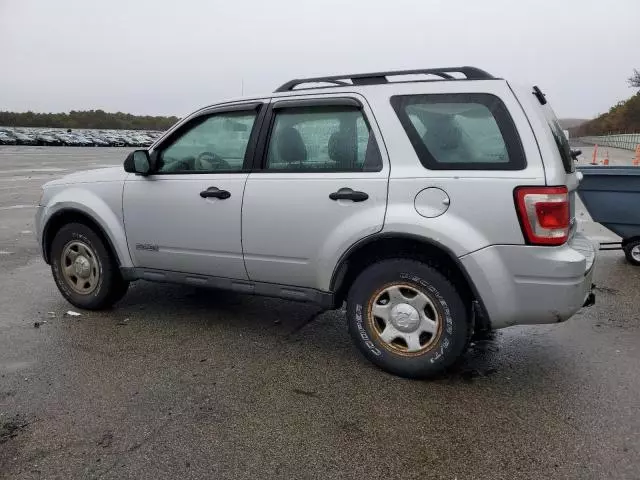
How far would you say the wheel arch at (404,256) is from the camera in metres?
3.35

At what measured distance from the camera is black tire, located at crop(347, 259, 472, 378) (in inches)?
133

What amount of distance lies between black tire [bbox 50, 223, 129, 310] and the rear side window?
2802mm

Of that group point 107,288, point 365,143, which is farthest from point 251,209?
point 107,288

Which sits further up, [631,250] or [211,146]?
[211,146]

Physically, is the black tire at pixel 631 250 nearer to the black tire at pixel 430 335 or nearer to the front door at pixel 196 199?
the black tire at pixel 430 335

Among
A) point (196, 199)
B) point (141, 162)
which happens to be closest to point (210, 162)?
point (196, 199)

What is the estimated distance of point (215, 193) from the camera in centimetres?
405

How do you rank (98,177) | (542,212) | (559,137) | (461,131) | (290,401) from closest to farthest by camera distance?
1. (542,212)
2. (290,401)
3. (461,131)
4. (559,137)
5. (98,177)

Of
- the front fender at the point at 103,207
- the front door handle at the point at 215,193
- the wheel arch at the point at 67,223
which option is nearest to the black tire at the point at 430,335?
the front door handle at the point at 215,193

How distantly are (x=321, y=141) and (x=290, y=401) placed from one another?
174 centimetres

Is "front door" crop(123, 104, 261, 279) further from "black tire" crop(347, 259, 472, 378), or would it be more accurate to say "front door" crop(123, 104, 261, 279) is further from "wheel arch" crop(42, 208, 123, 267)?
"black tire" crop(347, 259, 472, 378)

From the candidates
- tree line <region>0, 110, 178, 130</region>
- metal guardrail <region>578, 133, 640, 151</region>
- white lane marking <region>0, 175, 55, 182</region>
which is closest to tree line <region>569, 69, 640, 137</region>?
metal guardrail <region>578, 133, 640, 151</region>

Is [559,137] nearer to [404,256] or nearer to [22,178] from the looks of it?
[404,256]

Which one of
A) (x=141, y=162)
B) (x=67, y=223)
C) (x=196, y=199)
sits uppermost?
(x=141, y=162)
